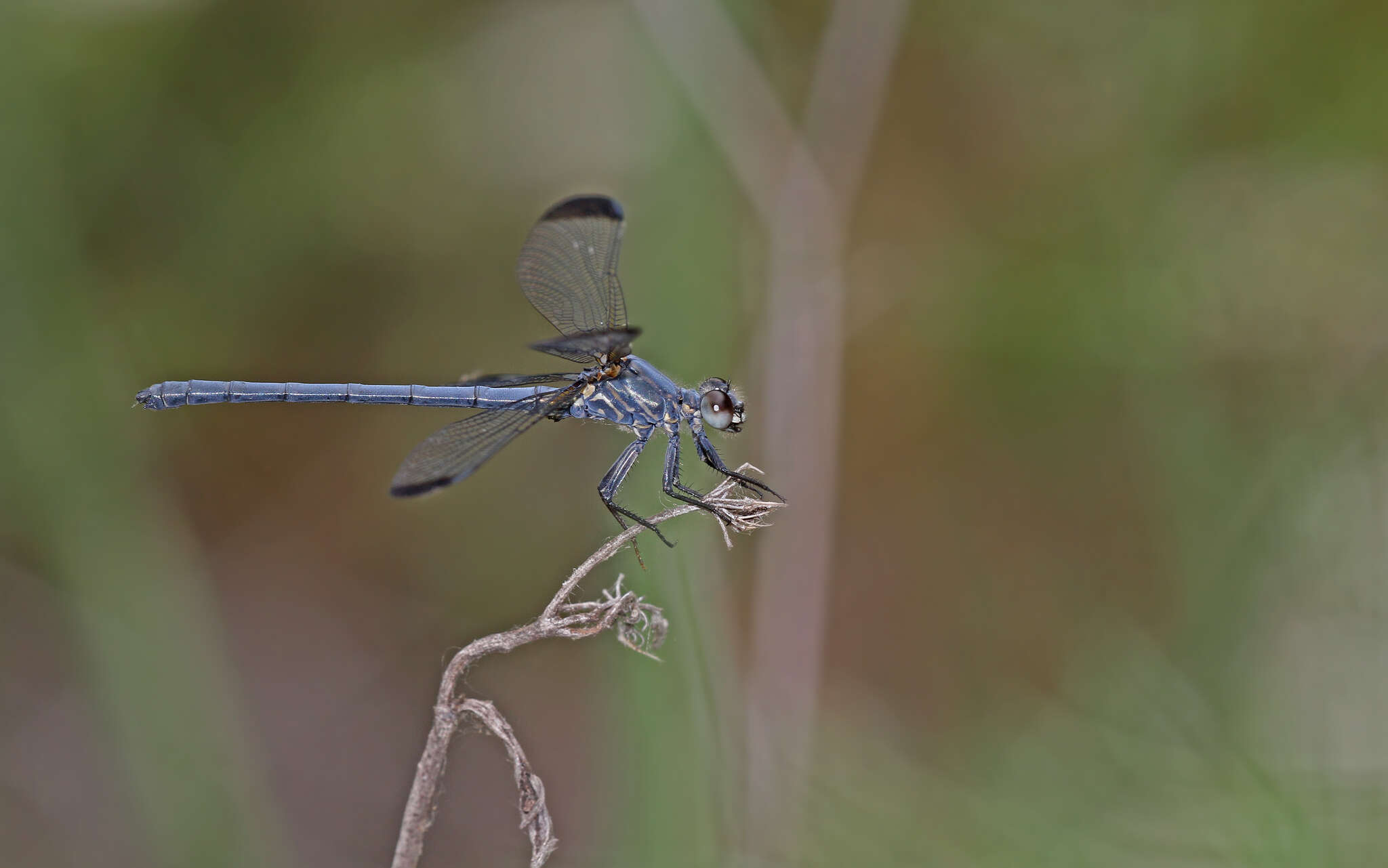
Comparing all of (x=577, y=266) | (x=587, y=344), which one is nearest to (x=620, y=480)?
(x=587, y=344)

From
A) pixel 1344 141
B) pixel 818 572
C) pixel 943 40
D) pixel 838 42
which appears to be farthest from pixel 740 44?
pixel 1344 141

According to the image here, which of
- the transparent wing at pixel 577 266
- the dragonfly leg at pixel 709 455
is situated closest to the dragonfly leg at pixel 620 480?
the dragonfly leg at pixel 709 455

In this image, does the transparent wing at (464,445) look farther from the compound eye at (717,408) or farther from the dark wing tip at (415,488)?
the compound eye at (717,408)

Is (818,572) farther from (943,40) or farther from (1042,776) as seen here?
(943,40)

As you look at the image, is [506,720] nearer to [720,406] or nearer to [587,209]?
[720,406]

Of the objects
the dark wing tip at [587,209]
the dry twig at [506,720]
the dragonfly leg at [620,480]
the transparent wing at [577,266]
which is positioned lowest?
the dry twig at [506,720]

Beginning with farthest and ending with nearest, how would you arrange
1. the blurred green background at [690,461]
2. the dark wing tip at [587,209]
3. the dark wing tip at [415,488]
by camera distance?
the dark wing tip at [587,209] < the blurred green background at [690,461] < the dark wing tip at [415,488]
